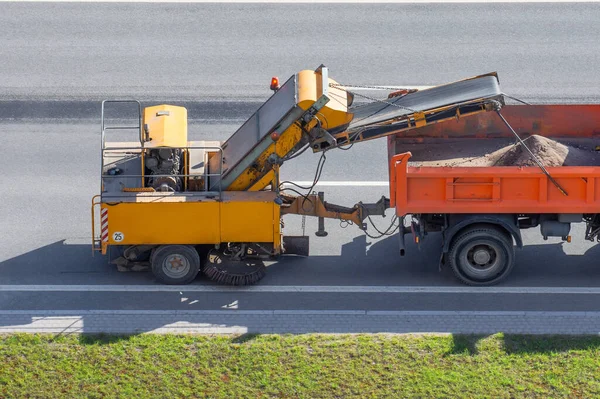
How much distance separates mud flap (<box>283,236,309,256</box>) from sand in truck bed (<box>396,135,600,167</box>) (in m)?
2.04

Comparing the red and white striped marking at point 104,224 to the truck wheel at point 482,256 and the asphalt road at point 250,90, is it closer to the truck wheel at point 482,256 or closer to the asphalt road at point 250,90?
the asphalt road at point 250,90

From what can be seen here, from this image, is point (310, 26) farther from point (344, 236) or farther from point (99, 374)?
point (99, 374)

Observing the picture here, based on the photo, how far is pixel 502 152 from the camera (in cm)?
1667

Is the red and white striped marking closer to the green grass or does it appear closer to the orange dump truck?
the green grass

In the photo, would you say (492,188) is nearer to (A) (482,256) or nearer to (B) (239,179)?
(A) (482,256)

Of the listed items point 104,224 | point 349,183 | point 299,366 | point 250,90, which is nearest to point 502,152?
point 349,183

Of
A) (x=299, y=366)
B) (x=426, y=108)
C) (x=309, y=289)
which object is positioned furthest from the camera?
(x=309, y=289)

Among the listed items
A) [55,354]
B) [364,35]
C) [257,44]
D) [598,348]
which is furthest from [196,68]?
[598,348]

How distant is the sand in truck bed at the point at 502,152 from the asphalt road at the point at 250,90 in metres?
1.50

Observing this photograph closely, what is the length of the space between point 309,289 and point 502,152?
3.63m

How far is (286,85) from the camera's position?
15.9 metres

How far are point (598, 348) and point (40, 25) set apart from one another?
14.6 m

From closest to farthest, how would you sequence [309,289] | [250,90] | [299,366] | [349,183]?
[299,366], [309,289], [349,183], [250,90]

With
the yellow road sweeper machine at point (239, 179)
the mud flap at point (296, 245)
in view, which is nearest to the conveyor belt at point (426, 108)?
the yellow road sweeper machine at point (239, 179)
